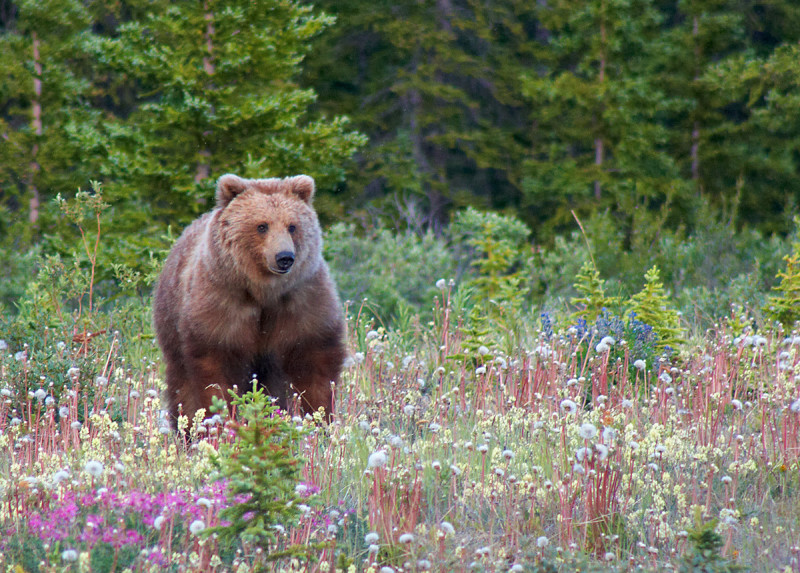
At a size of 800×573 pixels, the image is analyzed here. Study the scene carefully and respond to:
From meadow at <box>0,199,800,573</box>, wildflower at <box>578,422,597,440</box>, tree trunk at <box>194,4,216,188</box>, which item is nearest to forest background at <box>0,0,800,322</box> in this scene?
tree trunk at <box>194,4,216,188</box>

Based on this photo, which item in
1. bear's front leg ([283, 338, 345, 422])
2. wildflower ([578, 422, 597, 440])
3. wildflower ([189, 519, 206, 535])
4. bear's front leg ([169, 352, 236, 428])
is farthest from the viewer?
bear's front leg ([283, 338, 345, 422])

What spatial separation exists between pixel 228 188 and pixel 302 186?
1.40 feet

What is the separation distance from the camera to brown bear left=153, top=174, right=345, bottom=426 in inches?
201

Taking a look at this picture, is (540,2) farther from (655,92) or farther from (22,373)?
(22,373)

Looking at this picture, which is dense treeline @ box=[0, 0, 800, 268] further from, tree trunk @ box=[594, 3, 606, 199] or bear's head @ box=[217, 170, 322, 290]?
bear's head @ box=[217, 170, 322, 290]

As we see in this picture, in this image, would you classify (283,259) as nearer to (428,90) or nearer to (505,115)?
(428,90)

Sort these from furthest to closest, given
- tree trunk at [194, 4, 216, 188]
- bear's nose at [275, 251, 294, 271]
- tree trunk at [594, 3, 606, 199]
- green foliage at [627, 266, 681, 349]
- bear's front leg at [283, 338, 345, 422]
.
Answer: tree trunk at [594, 3, 606, 199] → tree trunk at [194, 4, 216, 188] → green foliage at [627, 266, 681, 349] → bear's front leg at [283, 338, 345, 422] → bear's nose at [275, 251, 294, 271]

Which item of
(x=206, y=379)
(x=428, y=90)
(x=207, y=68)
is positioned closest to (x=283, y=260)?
(x=206, y=379)

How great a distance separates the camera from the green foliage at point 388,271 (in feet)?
32.4

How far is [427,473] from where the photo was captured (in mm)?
4004

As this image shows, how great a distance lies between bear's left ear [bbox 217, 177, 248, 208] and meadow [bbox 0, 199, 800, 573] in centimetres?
116

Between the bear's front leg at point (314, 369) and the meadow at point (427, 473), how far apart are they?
6.2 inches

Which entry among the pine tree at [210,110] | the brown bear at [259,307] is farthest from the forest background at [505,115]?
the brown bear at [259,307]

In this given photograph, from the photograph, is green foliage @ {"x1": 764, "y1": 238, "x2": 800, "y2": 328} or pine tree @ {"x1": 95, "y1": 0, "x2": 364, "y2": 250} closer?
green foliage @ {"x1": 764, "y1": 238, "x2": 800, "y2": 328}
